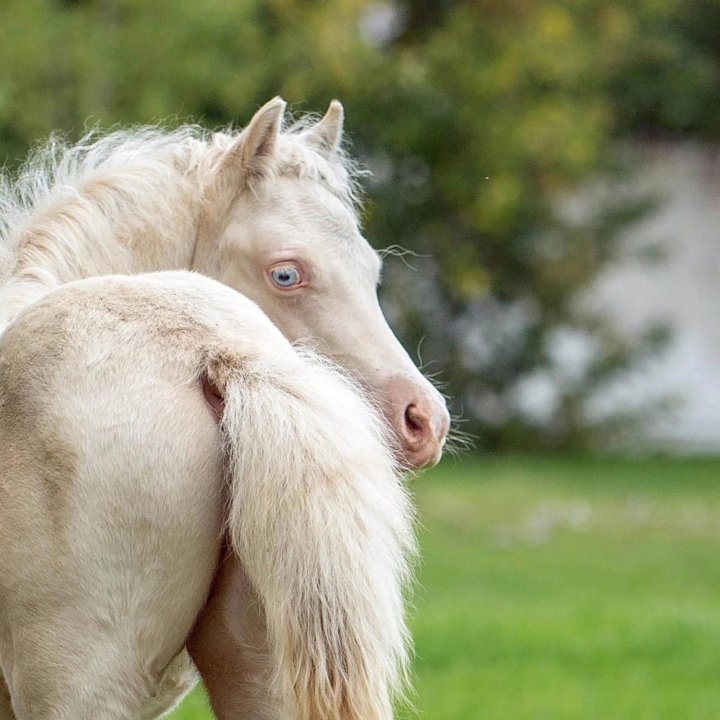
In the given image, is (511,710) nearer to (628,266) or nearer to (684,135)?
(628,266)

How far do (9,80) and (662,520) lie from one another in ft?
22.8

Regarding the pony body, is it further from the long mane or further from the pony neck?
the long mane

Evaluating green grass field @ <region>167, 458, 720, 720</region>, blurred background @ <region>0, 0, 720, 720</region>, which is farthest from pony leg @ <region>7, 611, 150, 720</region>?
blurred background @ <region>0, 0, 720, 720</region>

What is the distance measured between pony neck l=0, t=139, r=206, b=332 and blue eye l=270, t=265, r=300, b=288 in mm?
253

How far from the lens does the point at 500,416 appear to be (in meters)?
17.7

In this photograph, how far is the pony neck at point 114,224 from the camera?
11.3 ft

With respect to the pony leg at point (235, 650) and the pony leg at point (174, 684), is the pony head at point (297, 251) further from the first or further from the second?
the pony leg at point (235, 650)

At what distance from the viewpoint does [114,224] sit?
3.64 meters

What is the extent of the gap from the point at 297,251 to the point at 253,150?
1.06 feet

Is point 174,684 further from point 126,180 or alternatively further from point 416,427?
point 126,180

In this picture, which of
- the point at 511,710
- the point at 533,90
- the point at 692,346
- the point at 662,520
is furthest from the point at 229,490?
the point at 692,346

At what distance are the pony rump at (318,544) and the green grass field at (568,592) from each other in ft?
2.76

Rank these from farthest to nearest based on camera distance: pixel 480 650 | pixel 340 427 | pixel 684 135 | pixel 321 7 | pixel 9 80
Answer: pixel 684 135 < pixel 321 7 < pixel 9 80 < pixel 480 650 < pixel 340 427

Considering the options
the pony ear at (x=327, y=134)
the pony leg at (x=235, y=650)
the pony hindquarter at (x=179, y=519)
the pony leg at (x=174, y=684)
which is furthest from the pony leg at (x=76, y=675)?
the pony ear at (x=327, y=134)
